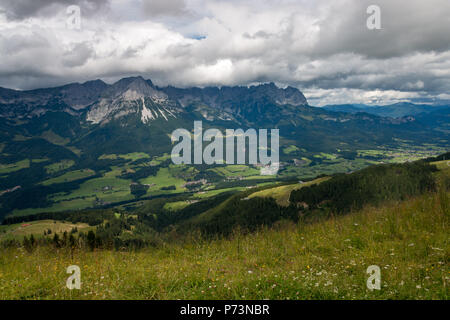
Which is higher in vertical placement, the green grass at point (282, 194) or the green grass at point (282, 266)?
the green grass at point (282, 266)

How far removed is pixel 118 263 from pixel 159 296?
388 centimetres

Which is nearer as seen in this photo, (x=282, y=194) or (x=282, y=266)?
(x=282, y=266)

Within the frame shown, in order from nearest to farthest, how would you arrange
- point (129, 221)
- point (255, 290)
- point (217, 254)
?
point (255, 290) → point (217, 254) → point (129, 221)

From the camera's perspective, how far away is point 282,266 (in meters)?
7.43

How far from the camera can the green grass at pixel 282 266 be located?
542 centimetres

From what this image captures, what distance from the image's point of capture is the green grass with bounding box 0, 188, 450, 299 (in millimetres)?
5422

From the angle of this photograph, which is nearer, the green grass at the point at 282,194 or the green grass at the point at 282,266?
the green grass at the point at 282,266

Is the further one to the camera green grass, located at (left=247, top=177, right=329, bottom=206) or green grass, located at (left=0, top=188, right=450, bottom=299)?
green grass, located at (left=247, top=177, right=329, bottom=206)

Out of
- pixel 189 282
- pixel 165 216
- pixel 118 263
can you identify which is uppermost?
pixel 189 282

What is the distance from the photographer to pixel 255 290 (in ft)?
17.9

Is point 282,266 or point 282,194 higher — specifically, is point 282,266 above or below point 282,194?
above

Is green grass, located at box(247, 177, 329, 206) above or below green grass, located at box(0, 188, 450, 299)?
below
